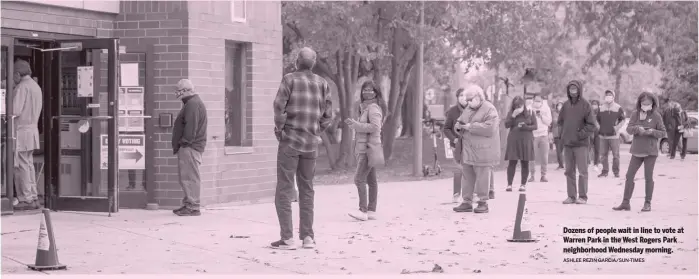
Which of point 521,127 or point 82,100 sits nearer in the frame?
point 82,100

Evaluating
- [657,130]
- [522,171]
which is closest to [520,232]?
[657,130]

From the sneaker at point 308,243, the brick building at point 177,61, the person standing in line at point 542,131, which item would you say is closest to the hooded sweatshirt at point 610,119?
the person standing in line at point 542,131

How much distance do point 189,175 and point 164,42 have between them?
1.72m

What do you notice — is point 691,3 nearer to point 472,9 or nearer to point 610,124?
point 472,9

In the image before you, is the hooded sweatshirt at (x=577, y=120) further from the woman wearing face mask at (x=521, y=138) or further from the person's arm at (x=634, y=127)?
the woman wearing face mask at (x=521, y=138)

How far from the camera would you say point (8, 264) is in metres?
9.22

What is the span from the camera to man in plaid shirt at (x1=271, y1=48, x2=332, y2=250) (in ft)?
33.0

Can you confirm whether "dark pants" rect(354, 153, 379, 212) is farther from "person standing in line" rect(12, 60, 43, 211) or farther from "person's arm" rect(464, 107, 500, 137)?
"person standing in line" rect(12, 60, 43, 211)

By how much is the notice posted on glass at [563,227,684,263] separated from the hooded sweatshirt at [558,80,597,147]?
312 cm

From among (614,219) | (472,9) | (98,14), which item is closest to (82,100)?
(98,14)

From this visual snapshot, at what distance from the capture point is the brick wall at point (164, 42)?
1415cm

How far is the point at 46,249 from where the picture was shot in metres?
8.82

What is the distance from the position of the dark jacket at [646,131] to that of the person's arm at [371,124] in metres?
3.08

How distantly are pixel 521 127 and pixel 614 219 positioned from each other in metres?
4.38
